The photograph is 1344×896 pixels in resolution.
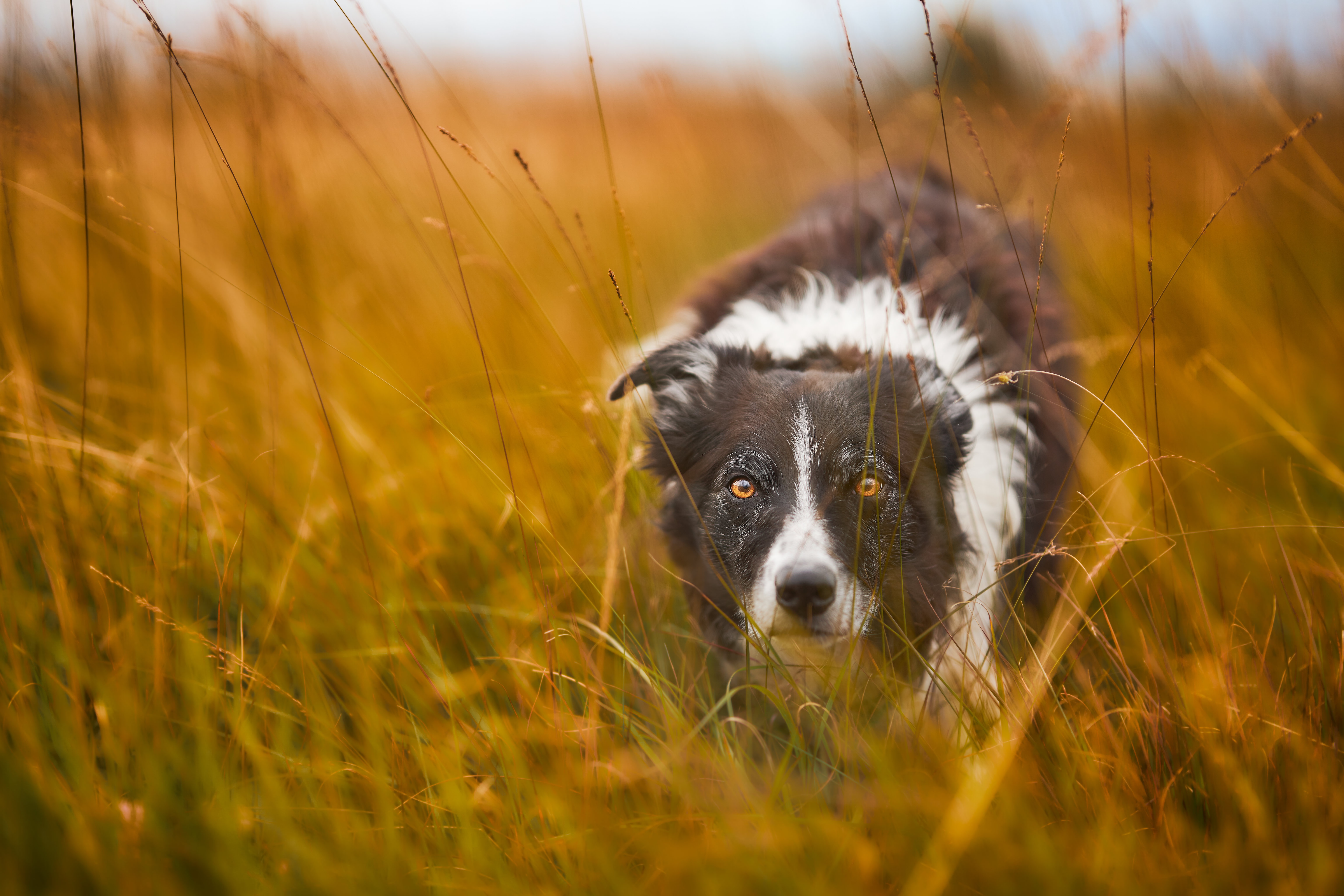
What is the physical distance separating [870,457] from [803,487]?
0.75 ft

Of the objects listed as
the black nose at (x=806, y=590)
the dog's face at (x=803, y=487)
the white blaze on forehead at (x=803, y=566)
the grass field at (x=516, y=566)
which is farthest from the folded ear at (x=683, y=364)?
the black nose at (x=806, y=590)

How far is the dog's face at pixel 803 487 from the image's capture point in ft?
6.83

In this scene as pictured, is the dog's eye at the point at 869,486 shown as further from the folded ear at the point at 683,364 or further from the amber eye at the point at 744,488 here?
the folded ear at the point at 683,364

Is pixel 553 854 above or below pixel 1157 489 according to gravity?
below

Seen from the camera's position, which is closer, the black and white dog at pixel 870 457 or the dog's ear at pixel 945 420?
the black and white dog at pixel 870 457

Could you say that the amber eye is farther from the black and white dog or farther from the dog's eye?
the dog's eye

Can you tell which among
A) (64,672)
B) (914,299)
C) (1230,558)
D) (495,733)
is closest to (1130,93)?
(914,299)

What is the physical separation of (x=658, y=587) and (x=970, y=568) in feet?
3.74

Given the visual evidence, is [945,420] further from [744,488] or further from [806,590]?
[806,590]

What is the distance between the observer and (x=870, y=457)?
87.0 inches

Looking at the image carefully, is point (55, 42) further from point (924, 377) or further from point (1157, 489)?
point (1157, 489)

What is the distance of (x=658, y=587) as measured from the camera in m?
2.65

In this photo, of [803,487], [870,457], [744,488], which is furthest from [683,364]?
[870,457]

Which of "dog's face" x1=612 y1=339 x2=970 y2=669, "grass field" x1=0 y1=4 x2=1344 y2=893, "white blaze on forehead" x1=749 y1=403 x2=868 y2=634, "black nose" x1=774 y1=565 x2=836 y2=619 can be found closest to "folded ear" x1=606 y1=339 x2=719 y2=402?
"dog's face" x1=612 y1=339 x2=970 y2=669
